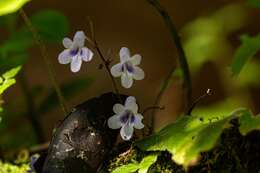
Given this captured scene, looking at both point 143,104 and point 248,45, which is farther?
point 143,104

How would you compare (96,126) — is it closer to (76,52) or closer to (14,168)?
(76,52)

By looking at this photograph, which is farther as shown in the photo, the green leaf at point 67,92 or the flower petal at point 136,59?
the green leaf at point 67,92

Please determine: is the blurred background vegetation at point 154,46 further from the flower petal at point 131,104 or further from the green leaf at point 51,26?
the flower petal at point 131,104

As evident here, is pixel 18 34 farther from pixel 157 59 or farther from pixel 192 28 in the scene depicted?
pixel 157 59

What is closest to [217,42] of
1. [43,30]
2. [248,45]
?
[43,30]

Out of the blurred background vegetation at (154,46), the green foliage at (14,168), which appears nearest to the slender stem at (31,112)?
the green foliage at (14,168)
